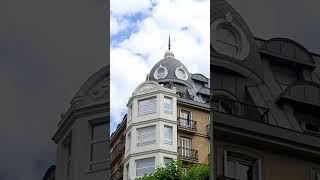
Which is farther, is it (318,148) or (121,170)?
(318,148)

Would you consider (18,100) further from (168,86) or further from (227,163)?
(227,163)

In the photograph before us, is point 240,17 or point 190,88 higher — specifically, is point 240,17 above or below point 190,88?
above

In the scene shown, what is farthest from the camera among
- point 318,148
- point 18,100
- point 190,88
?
point 318,148

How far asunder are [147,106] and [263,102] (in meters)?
0.36

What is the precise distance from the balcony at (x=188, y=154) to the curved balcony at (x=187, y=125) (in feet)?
0.13

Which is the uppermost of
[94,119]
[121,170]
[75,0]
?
[75,0]

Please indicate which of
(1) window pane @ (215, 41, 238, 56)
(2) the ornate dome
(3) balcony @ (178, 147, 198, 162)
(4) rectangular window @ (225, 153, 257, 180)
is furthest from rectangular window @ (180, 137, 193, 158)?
(1) window pane @ (215, 41, 238, 56)

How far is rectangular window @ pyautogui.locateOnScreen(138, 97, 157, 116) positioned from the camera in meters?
1.30

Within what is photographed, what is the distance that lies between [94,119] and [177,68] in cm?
22

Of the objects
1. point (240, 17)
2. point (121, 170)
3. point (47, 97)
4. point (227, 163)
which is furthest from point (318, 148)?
point (47, 97)

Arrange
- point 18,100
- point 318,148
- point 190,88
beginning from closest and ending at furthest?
point 190,88, point 18,100, point 318,148

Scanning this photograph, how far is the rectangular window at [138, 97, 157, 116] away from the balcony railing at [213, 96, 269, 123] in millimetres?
225

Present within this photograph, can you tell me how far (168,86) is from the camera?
4.26 ft

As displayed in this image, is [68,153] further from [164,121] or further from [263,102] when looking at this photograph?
[263,102]
